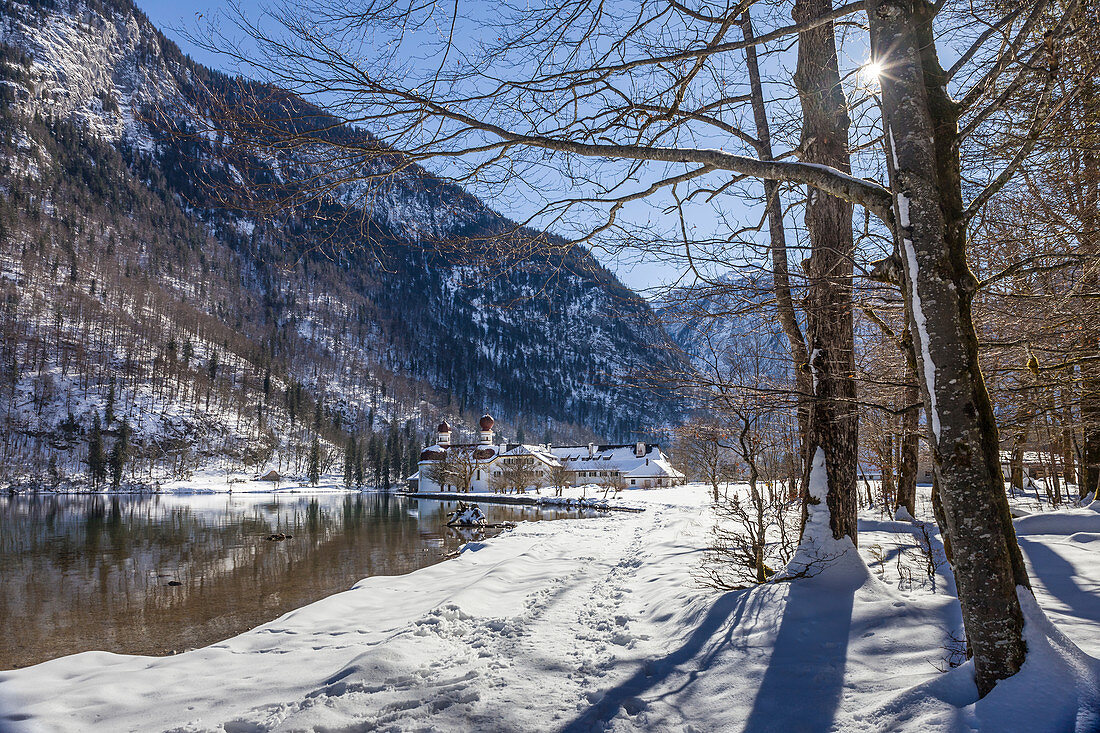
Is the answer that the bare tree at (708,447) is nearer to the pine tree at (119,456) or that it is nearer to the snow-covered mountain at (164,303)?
the snow-covered mountain at (164,303)

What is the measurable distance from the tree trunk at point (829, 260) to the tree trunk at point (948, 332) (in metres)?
2.85

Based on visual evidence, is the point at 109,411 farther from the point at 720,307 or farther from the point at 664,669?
the point at 720,307

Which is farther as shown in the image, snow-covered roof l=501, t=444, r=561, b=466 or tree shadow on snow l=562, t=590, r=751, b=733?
snow-covered roof l=501, t=444, r=561, b=466

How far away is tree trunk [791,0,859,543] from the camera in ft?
19.6

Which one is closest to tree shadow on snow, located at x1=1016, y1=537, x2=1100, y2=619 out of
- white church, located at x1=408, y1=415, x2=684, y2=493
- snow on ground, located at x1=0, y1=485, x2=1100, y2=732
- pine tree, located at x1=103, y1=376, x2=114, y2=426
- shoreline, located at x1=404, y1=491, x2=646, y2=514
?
snow on ground, located at x1=0, y1=485, x2=1100, y2=732

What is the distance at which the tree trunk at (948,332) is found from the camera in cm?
269

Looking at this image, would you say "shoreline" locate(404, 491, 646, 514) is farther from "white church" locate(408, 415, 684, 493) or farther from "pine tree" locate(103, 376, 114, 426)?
"pine tree" locate(103, 376, 114, 426)

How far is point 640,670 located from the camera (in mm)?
4715

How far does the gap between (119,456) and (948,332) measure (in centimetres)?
11128

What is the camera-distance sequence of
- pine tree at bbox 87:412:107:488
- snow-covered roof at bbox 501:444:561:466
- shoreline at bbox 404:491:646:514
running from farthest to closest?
pine tree at bbox 87:412:107:488
snow-covered roof at bbox 501:444:561:466
shoreline at bbox 404:491:646:514

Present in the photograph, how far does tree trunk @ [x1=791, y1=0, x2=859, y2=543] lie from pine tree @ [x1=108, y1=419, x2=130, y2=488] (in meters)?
108

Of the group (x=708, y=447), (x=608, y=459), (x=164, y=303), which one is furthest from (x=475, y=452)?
(x=164, y=303)

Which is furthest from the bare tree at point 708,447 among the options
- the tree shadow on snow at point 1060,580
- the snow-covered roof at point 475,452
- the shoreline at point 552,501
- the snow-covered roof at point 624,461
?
the snow-covered roof at point 475,452

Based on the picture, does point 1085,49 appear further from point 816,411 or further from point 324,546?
point 324,546
